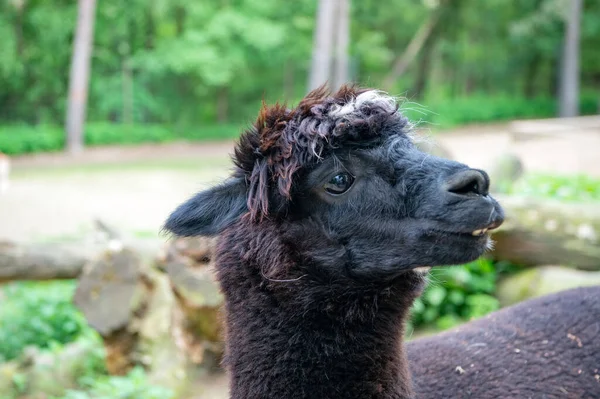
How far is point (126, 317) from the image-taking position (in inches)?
231

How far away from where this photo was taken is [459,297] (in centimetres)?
605

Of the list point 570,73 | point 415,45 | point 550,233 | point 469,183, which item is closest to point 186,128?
point 415,45

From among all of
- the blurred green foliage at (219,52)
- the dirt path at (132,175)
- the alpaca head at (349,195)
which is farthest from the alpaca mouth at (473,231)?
the blurred green foliage at (219,52)

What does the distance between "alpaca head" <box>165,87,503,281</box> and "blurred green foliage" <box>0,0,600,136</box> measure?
23697 millimetres

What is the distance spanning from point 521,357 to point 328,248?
1.12 m

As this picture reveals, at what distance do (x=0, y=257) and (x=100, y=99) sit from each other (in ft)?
77.4

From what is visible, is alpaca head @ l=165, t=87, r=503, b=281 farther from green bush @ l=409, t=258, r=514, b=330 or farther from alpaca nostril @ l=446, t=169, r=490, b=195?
green bush @ l=409, t=258, r=514, b=330

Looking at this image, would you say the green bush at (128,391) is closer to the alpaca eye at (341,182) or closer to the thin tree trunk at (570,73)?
the alpaca eye at (341,182)

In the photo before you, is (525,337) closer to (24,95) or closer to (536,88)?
(24,95)

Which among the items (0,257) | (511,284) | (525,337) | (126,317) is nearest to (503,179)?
(511,284)

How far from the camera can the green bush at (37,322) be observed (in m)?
7.46

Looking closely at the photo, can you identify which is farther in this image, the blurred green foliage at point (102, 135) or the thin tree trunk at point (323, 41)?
the blurred green foliage at point (102, 135)

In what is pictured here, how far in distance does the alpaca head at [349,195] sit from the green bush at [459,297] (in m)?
Result: 3.58

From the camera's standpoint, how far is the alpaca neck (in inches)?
96.7
